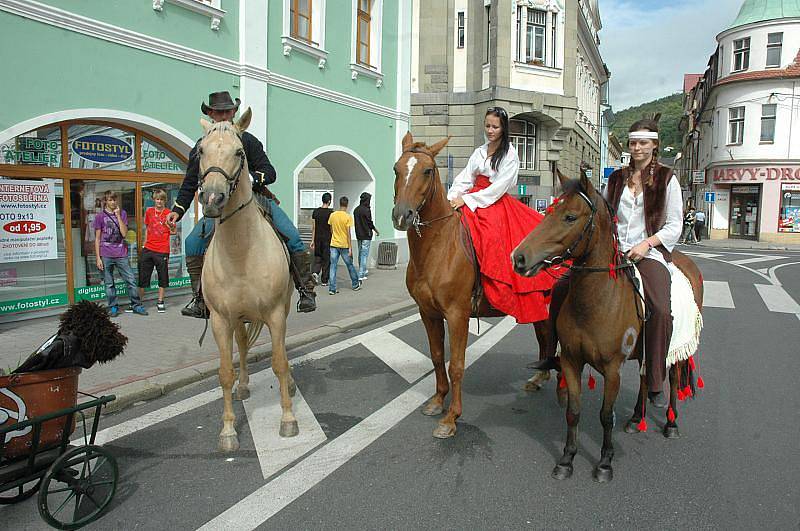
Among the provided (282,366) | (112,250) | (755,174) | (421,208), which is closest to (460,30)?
(112,250)

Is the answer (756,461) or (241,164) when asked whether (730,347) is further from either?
(241,164)

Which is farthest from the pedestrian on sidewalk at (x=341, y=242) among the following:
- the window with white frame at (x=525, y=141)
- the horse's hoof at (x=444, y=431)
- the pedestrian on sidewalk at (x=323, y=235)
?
the window with white frame at (x=525, y=141)

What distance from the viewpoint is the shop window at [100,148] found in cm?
930

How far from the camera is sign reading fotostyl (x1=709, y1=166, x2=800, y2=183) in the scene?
114 feet

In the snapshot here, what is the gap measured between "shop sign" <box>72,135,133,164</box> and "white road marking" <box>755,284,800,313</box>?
→ 1211cm

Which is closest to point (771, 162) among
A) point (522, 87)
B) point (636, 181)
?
point (522, 87)

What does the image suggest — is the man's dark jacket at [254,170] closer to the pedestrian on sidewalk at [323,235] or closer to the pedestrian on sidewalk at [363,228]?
the pedestrian on sidewalk at [323,235]

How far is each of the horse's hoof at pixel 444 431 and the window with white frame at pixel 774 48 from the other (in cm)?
4040

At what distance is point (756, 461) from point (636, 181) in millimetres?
2220

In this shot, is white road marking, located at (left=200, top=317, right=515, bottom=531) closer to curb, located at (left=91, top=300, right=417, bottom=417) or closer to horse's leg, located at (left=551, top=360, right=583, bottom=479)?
horse's leg, located at (left=551, top=360, right=583, bottom=479)

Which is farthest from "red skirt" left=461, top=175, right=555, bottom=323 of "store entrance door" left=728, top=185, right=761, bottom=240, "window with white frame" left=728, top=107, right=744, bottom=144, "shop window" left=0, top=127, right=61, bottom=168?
"window with white frame" left=728, top=107, right=744, bottom=144

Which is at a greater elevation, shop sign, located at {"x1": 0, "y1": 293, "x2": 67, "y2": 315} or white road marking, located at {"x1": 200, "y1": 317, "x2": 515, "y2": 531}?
shop sign, located at {"x1": 0, "y1": 293, "x2": 67, "y2": 315}

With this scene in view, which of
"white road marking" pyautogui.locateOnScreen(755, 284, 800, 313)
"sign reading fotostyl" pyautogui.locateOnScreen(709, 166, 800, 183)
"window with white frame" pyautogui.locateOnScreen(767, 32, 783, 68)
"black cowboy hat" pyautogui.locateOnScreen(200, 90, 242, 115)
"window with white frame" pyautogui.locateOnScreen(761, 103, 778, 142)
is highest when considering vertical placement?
"window with white frame" pyautogui.locateOnScreen(767, 32, 783, 68)

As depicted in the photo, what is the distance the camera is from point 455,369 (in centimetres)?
477
